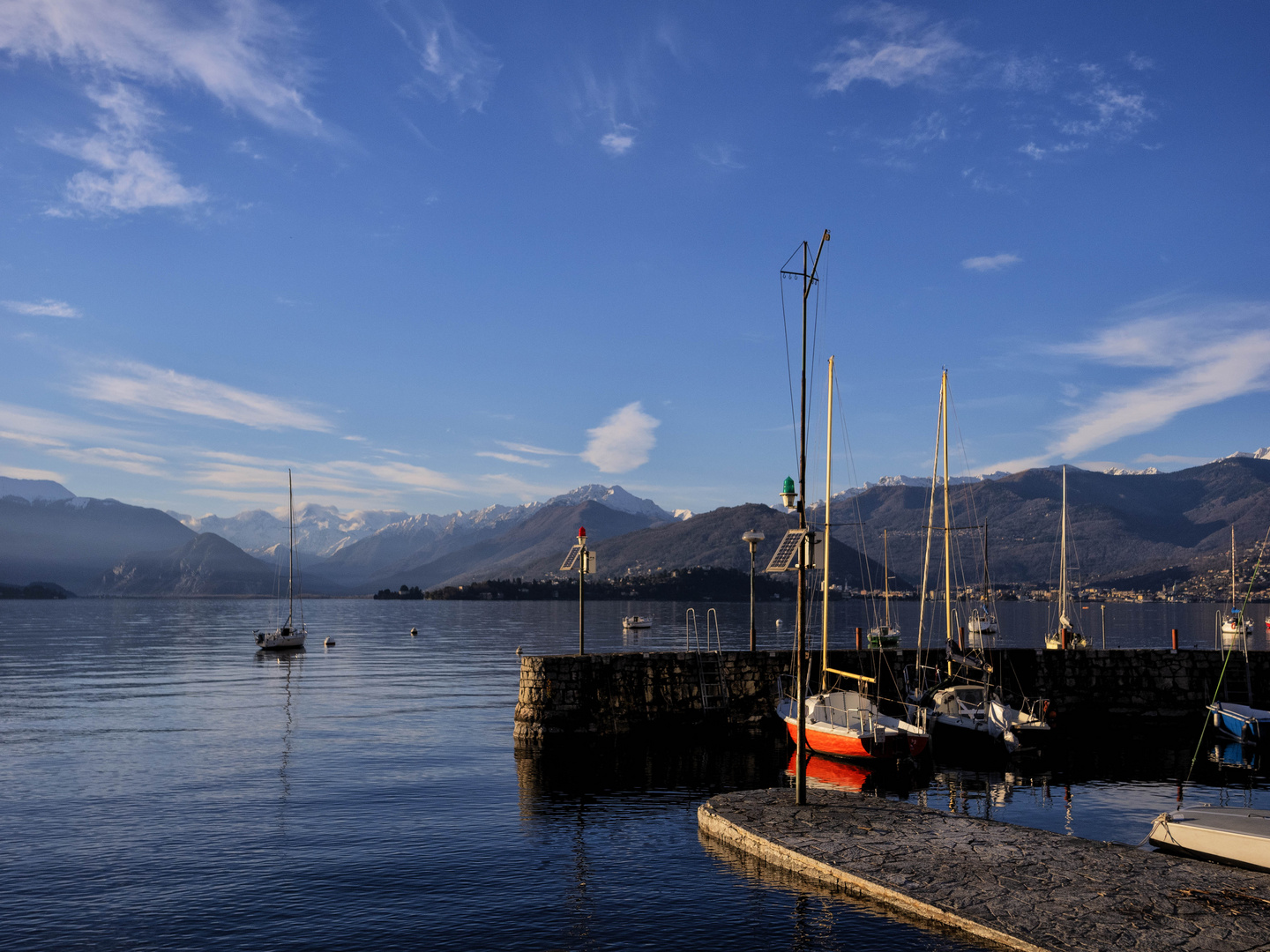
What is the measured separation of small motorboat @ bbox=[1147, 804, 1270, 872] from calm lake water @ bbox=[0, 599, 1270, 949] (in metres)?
3.79

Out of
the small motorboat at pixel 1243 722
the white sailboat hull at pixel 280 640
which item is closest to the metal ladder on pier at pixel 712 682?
the small motorboat at pixel 1243 722

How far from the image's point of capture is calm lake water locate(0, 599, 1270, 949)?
1614 cm

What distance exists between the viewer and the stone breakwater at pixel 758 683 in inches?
1464

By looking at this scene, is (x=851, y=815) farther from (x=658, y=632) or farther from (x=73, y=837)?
(x=658, y=632)

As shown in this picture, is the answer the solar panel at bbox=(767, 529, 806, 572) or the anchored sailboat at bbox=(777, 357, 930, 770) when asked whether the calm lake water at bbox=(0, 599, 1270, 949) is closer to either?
the anchored sailboat at bbox=(777, 357, 930, 770)

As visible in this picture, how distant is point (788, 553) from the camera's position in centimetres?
2314

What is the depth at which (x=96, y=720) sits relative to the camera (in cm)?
4503

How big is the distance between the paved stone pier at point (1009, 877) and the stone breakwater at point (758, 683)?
15.9 meters

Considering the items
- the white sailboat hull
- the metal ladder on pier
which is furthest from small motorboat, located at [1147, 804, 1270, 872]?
the white sailboat hull

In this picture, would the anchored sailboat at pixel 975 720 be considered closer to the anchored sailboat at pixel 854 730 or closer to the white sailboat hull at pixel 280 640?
the anchored sailboat at pixel 854 730

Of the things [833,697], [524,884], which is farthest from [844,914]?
[833,697]

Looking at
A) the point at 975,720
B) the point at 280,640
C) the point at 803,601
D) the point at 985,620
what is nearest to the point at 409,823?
the point at 803,601

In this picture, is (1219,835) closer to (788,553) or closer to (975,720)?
(788,553)

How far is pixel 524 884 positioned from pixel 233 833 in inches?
367
